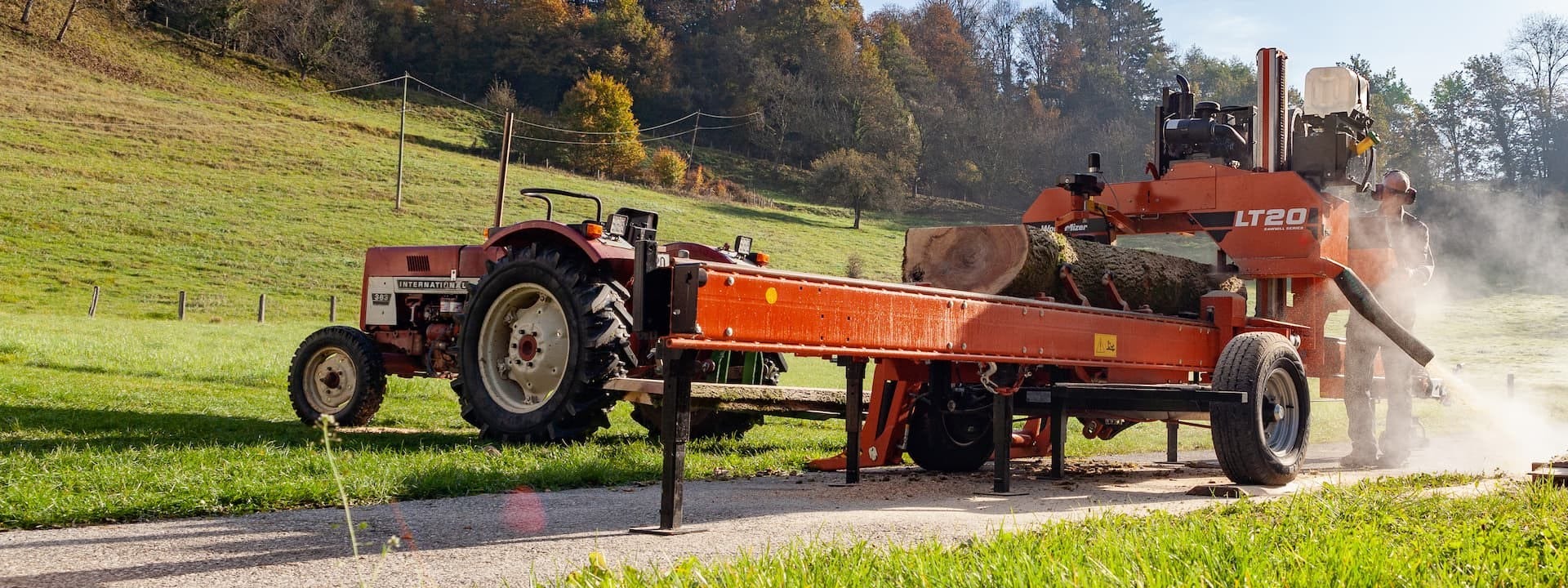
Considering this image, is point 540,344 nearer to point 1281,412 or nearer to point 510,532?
point 510,532

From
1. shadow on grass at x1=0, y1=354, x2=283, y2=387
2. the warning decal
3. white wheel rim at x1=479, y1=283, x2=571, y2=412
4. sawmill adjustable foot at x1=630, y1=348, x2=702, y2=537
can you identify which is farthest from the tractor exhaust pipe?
shadow on grass at x1=0, y1=354, x2=283, y2=387

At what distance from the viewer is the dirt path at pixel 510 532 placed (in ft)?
13.0

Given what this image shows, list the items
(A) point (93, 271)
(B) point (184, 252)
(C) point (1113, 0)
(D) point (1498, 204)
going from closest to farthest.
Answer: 1. (A) point (93, 271)
2. (B) point (184, 252)
3. (D) point (1498, 204)
4. (C) point (1113, 0)

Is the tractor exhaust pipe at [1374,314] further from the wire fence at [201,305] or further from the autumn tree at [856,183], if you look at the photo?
the autumn tree at [856,183]

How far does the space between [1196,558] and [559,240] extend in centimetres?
589

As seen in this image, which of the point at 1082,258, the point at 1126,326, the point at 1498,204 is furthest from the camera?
the point at 1498,204

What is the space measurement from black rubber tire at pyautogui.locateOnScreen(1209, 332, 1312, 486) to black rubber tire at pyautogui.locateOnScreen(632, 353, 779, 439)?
3846 mm

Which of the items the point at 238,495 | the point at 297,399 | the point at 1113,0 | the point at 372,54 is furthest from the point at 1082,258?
the point at 1113,0

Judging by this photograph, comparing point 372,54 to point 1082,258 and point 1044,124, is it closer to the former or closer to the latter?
point 1044,124

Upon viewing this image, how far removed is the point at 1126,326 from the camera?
7516 millimetres

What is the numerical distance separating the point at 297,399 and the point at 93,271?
26815 millimetres

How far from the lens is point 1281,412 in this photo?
704cm

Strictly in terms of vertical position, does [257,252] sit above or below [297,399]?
above

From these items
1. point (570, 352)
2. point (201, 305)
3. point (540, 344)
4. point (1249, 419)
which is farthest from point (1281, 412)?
point (201, 305)
